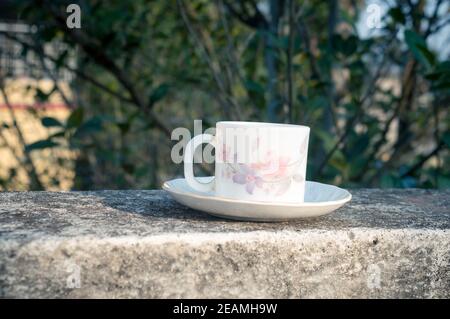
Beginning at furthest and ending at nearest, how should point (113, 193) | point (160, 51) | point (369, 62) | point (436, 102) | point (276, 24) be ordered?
point (160, 51) < point (369, 62) < point (276, 24) < point (436, 102) < point (113, 193)

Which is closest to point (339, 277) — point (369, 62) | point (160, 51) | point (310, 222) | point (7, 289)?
point (310, 222)

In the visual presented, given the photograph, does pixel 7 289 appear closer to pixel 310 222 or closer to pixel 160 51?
pixel 310 222

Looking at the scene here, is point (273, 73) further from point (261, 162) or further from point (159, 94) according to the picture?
point (261, 162)

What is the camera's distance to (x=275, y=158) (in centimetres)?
86

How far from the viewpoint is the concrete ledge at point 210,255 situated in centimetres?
74

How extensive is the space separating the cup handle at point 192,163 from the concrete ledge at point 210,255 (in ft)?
0.14

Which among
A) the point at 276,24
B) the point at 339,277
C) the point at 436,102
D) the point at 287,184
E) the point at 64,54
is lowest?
the point at 339,277

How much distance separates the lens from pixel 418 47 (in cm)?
137

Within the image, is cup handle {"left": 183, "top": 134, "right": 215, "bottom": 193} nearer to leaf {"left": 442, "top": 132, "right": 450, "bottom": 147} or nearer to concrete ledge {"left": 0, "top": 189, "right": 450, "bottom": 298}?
concrete ledge {"left": 0, "top": 189, "right": 450, "bottom": 298}

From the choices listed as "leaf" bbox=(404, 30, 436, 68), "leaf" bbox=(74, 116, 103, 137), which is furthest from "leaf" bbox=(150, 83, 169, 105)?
"leaf" bbox=(404, 30, 436, 68)

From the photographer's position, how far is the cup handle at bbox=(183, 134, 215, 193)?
908 millimetres

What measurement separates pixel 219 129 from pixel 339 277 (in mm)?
271

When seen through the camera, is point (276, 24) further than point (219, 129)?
Yes

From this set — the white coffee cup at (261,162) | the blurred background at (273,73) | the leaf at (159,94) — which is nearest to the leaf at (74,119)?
the blurred background at (273,73)
